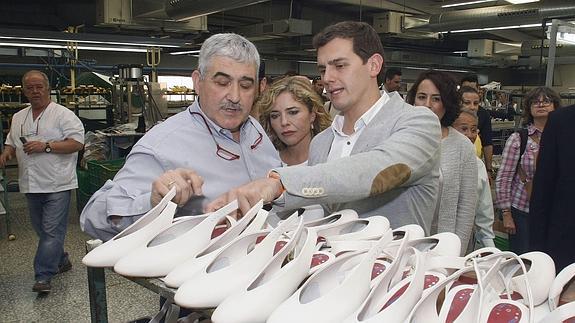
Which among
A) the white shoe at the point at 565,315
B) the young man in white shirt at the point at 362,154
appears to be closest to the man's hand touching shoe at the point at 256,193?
the young man in white shirt at the point at 362,154

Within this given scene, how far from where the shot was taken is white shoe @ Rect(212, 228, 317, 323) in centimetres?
77

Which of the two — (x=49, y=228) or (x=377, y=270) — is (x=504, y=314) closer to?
(x=377, y=270)

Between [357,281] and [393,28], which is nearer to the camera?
[357,281]

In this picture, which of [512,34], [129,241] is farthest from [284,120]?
[512,34]

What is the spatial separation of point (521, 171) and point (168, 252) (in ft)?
10.1

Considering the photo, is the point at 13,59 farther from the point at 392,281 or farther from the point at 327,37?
the point at 392,281

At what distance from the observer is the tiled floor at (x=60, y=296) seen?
3.37 meters

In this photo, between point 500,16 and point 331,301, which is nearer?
point 331,301

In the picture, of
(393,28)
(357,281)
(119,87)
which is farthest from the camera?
(393,28)

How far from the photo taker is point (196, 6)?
6398 mm

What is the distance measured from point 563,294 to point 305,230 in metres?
0.46

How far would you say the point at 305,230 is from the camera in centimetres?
99

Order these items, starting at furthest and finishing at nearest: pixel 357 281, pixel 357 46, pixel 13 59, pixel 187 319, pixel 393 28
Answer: pixel 13 59, pixel 393 28, pixel 357 46, pixel 187 319, pixel 357 281

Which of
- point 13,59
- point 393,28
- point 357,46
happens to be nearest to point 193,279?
point 357,46
